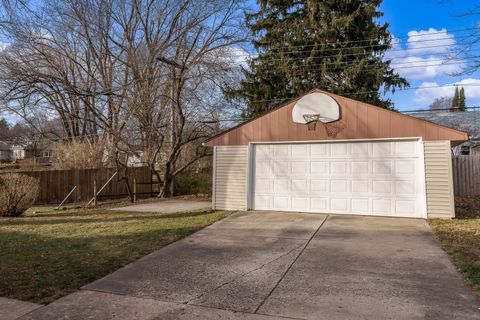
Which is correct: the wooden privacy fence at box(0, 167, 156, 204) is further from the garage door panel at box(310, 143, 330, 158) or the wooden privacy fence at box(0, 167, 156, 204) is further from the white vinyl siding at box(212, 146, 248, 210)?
the garage door panel at box(310, 143, 330, 158)

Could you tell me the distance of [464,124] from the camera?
68.3 ft

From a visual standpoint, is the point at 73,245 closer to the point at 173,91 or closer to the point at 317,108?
the point at 317,108

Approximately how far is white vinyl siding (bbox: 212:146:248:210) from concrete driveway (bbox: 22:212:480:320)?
11.5 feet

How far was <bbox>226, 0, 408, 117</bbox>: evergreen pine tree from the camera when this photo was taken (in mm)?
18438

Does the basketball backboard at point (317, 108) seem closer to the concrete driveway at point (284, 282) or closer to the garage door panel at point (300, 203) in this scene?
the garage door panel at point (300, 203)

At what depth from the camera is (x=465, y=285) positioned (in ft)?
14.0

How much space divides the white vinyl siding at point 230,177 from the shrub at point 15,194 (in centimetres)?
548

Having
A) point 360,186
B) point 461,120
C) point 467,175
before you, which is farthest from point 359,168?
point 461,120

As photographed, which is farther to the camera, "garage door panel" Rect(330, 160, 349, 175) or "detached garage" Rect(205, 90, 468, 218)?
"garage door panel" Rect(330, 160, 349, 175)

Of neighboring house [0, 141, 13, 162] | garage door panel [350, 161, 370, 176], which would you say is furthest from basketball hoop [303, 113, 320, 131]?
neighboring house [0, 141, 13, 162]

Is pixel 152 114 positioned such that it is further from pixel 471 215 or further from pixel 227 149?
pixel 471 215

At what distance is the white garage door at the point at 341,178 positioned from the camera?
9062mm

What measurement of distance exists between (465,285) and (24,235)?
301 inches

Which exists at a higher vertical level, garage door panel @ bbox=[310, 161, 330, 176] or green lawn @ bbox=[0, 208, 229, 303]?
garage door panel @ bbox=[310, 161, 330, 176]
